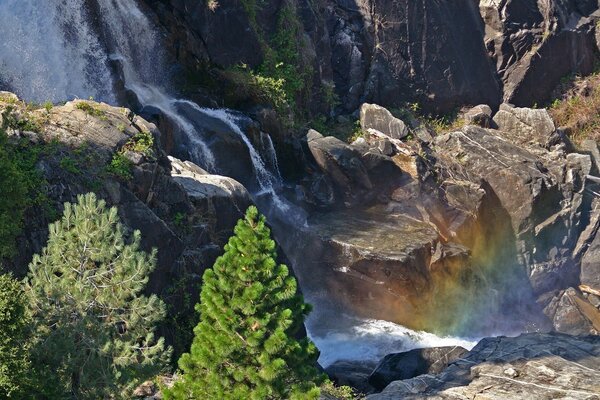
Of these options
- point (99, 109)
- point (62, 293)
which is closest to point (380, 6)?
point (99, 109)

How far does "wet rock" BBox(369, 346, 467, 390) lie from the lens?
22.5 metres

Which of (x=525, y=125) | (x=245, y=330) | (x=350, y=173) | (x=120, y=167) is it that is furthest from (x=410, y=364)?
(x=525, y=125)

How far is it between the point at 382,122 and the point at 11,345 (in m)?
24.6

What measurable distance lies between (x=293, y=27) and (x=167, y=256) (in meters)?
17.6

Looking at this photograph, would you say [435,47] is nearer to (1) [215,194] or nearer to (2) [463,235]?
(2) [463,235]

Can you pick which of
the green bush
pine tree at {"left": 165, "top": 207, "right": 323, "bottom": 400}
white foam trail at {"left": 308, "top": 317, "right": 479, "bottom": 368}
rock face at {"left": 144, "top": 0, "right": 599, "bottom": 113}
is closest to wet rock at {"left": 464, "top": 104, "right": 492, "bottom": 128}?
rock face at {"left": 144, "top": 0, "right": 599, "bottom": 113}

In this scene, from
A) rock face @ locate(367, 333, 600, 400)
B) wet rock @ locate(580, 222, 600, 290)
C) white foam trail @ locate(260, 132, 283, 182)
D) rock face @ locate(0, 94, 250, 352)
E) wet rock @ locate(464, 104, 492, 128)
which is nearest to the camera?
rock face @ locate(367, 333, 600, 400)

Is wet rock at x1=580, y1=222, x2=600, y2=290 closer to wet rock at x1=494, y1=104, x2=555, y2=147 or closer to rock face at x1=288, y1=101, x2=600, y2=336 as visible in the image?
rock face at x1=288, y1=101, x2=600, y2=336

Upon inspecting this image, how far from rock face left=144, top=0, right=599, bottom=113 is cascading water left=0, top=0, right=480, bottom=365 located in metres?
4.57

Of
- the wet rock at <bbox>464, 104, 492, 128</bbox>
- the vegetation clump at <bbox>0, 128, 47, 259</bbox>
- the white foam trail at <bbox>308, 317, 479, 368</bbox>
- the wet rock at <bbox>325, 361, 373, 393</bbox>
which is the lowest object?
the wet rock at <bbox>325, 361, 373, 393</bbox>

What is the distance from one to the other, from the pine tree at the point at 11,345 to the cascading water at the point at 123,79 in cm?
1371

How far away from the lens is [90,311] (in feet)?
44.6

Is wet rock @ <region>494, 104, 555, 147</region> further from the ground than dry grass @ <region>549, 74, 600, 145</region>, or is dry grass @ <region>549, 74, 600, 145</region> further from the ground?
dry grass @ <region>549, 74, 600, 145</region>

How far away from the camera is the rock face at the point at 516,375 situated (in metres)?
17.5
